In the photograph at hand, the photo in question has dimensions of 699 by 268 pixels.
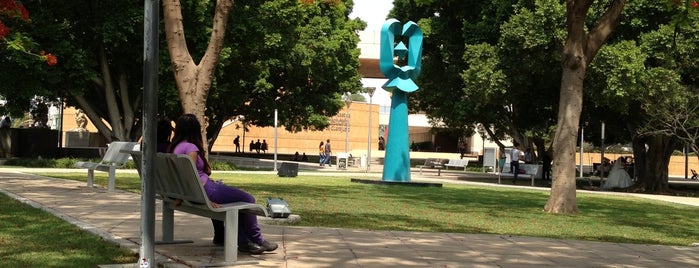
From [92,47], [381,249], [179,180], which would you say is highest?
[92,47]

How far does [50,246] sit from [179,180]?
133 cm

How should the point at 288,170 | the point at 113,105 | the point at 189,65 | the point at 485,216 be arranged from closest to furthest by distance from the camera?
the point at 189,65 < the point at 485,216 < the point at 288,170 < the point at 113,105

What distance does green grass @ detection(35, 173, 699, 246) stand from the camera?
11.1m

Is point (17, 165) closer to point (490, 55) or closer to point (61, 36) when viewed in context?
point (61, 36)

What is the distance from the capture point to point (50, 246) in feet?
23.8

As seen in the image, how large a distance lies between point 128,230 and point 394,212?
5.78 meters

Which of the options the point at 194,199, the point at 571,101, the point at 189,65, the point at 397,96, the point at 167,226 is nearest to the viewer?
the point at 194,199

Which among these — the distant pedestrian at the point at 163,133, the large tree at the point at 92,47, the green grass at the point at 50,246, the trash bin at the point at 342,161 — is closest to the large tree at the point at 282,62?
the trash bin at the point at 342,161

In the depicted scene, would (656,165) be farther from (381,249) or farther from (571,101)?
(381,249)

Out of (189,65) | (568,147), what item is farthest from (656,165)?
(189,65)

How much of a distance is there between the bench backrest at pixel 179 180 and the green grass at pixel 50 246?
2.21 ft

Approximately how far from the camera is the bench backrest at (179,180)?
672 cm

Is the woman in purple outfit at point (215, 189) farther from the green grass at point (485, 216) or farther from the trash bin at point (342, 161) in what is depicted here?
the trash bin at point (342, 161)

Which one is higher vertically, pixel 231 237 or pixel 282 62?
pixel 282 62
